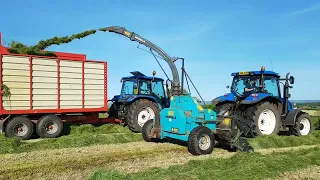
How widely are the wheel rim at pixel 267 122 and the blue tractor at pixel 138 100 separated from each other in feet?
12.4

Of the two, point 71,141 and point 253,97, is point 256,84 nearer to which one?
point 253,97

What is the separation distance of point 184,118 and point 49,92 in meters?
4.68

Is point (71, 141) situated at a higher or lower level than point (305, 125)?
lower

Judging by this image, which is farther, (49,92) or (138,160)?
(49,92)

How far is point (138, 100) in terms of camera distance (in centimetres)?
1282

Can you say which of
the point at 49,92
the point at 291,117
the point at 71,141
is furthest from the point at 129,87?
the point at 291,117

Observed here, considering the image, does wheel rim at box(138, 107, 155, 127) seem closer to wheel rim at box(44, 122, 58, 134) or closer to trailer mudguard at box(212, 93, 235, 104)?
trailer mudguard at box(212, 93, 235, 104)

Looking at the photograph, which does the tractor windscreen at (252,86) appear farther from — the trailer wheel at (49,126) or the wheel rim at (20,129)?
the wheel rim at (20,129)

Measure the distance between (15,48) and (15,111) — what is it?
6.92 ft

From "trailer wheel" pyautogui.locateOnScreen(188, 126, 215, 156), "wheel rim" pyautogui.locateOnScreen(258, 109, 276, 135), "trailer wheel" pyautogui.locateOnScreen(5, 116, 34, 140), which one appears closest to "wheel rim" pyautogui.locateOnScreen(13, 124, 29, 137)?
"trailer wheel" pyautogui.locateOnScreen(5, 116, 34, 140)

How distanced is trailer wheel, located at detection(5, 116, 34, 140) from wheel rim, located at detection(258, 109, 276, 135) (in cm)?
726

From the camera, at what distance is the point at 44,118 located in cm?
1095

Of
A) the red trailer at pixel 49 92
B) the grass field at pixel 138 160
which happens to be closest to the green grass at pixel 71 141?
the grass field at pixel 138 160

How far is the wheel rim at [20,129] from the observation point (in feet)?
34.5
